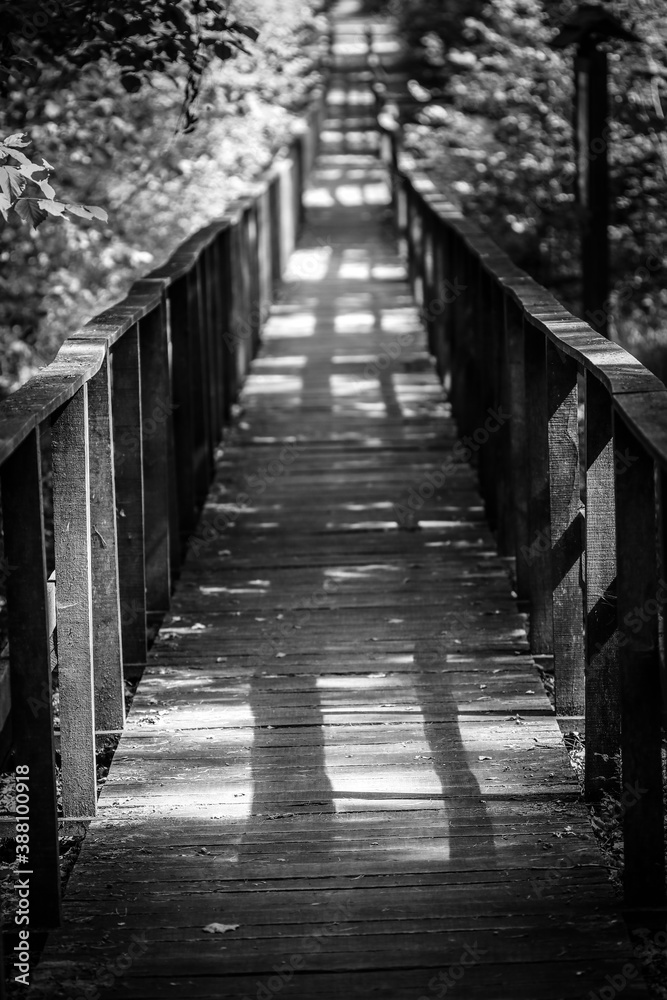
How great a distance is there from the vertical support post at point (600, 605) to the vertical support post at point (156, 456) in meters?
1.98

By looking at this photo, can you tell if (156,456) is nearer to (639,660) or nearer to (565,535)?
(565,535)

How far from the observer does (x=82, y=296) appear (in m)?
10.6

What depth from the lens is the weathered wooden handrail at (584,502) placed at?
2906 millimetres

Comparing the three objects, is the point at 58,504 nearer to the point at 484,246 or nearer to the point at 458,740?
the point at 458,740

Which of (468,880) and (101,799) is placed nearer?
(468,880)

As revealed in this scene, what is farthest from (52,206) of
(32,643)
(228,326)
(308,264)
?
(308,264)

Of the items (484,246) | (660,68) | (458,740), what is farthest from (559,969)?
(660,68)

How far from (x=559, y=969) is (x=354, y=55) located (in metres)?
39.1

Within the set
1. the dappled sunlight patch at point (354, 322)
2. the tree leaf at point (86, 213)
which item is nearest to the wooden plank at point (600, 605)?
the tree leaf at point (86, 213)

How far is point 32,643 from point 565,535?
5.93 feet

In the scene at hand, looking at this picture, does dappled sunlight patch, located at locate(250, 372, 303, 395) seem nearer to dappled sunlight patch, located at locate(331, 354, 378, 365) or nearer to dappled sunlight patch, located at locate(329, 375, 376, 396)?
dappled sunlight patch, located at locate(329, 375, 376, 396)

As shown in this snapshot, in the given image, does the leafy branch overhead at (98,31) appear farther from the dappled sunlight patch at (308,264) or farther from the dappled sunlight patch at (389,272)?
the dappled sunlight patch at (308,264)

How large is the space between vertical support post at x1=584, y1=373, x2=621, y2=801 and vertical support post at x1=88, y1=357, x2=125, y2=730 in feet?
4.55

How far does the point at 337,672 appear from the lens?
4.45 m
